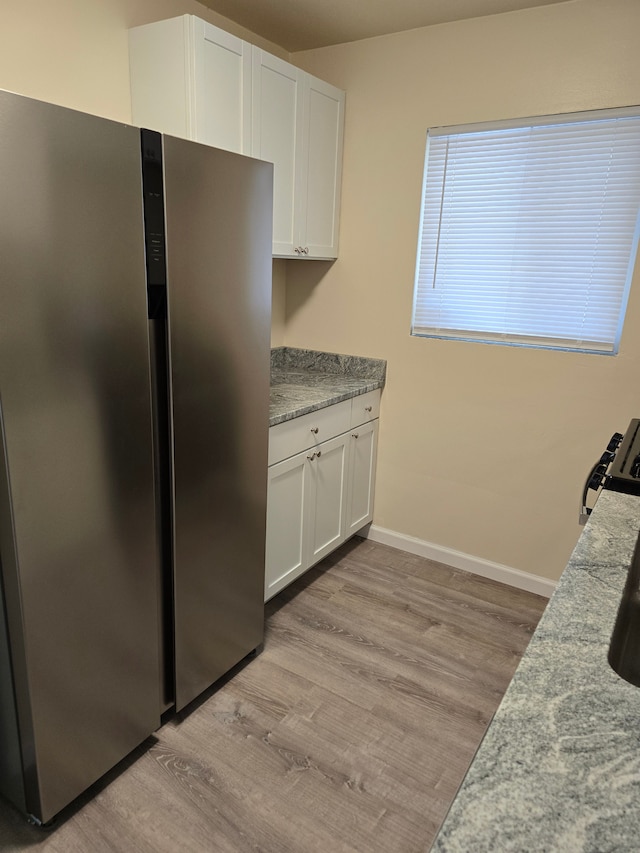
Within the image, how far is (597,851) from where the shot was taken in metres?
0.53


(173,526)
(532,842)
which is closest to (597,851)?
(532,842)

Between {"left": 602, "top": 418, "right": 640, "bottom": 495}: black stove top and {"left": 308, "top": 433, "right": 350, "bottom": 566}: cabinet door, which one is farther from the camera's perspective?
{"left": 308, "top": 433, "right": 350, "bottom": 566}: cabinet door

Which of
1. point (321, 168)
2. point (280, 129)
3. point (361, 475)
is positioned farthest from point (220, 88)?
point (361, 475)

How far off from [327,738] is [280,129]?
2312 mm

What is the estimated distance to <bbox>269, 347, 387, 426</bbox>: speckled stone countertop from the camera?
232cm

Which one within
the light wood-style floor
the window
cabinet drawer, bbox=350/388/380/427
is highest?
the window

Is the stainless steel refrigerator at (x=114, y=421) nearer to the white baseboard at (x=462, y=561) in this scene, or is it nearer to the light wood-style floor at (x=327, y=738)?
the light wood-style floor at (x=327, y=738)

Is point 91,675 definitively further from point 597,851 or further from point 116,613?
point 597,851

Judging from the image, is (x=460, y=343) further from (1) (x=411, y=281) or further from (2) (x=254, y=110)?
(2) (x=254, y=110)

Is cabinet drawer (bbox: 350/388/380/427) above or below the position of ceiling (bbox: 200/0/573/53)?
below

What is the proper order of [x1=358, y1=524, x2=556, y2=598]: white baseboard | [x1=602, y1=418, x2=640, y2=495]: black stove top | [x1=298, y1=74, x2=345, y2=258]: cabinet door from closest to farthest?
[x1=602, y1=418, x2=640, y2=495]: black stove top
[x1=298, y1=74, x2=345, y2=258]: cabinet door
[x1=358, y1=524, x2=556, y2=598]: white baseboard

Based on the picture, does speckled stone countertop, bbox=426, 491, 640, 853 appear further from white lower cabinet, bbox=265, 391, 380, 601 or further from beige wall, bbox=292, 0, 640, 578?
beige wall, bbox=292, 0, 640, 578

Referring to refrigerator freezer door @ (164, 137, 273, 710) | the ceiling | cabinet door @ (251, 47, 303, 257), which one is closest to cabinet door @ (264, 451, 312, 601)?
refrigerator freezer door @ (164, 137, 273, 710)

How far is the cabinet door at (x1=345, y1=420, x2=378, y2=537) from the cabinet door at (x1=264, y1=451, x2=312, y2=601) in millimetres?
428
